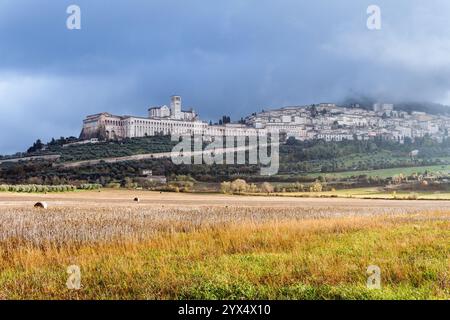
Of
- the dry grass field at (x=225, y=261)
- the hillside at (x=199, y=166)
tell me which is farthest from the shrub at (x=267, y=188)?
the dry grass field at (x=225, y=261)

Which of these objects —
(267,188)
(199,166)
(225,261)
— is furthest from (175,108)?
(225,261)

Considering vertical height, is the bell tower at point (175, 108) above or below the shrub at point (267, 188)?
above

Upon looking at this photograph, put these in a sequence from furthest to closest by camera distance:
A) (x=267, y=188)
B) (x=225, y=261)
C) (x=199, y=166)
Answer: (x=199, y=166), (x=267, y=188), (x=225, y=261)

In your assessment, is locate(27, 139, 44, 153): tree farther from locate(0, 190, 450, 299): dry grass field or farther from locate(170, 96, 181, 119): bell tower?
locate(0, 190, 450, 299): dry grass field

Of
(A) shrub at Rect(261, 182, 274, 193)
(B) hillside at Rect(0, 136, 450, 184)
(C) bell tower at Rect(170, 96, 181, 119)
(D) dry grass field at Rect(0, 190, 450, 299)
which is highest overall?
(C) bell tower at Rect(170, 96, 181, 119)

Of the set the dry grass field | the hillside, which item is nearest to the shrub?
the hillside

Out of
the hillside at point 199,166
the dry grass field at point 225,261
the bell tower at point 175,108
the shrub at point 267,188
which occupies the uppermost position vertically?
the bell tower at point 175,108

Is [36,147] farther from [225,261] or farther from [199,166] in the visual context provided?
[225,261]

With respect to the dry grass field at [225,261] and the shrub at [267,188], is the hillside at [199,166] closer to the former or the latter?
the shrub at [267,188]

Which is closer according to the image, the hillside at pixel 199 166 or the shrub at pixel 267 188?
the shrub at pixel 267 188

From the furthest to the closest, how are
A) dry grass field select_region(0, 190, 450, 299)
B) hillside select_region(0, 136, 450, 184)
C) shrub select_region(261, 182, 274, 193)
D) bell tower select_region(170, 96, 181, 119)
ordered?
1. bell tower select_region(170, 96, 181, 119)
2. hillside select_region(0, 136, 450, 184)
3. shrub select_region(261, 182, 274, 193)
4. dry grass field select_region(0, 190, 450, 299)
